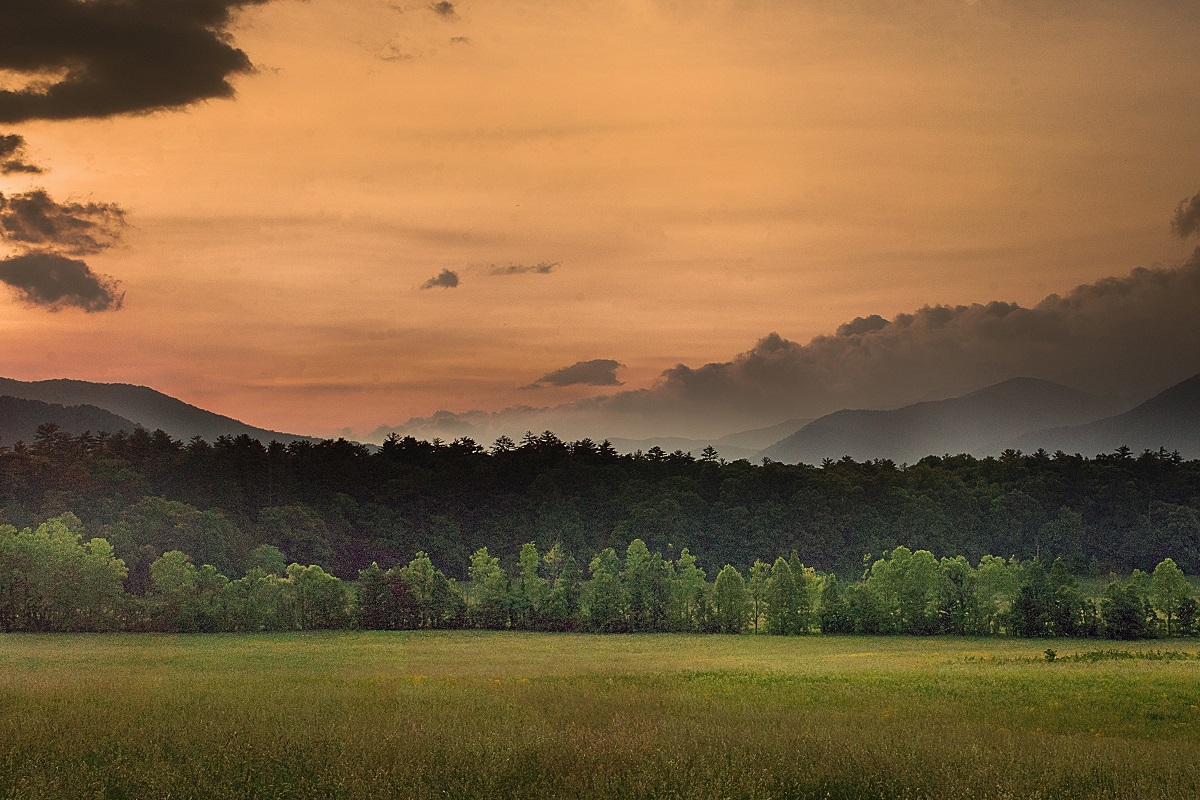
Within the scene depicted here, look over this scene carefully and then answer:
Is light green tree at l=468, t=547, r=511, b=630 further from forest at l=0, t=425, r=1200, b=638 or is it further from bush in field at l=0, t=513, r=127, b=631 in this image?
bush in field at l=0, t=513, r=127, b=631

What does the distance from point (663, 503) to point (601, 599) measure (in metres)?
59.8

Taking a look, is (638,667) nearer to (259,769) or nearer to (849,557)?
(259,769)

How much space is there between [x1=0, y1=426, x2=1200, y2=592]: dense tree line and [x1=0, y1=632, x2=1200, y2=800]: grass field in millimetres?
102331

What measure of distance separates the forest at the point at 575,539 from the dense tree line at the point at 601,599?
182mm

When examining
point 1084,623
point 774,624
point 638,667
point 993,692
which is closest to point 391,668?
point 638,667

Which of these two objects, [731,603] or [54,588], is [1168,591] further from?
[54,588]

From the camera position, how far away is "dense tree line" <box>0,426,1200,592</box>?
134125 mm

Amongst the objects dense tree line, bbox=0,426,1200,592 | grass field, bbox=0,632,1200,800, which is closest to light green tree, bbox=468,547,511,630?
dense tree line, bbox=0,426,1200,592

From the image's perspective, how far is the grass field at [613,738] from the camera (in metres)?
14.8

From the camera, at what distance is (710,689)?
32375 millimetres

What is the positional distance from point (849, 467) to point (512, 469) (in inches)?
2259

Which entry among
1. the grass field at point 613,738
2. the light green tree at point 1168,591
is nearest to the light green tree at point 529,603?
the light green tree at point 1168,591

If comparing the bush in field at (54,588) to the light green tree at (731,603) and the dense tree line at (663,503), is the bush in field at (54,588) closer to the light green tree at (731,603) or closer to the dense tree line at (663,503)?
the dense tree line at (663,503)

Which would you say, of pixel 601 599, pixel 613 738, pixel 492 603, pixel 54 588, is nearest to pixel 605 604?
pixel 601 599
